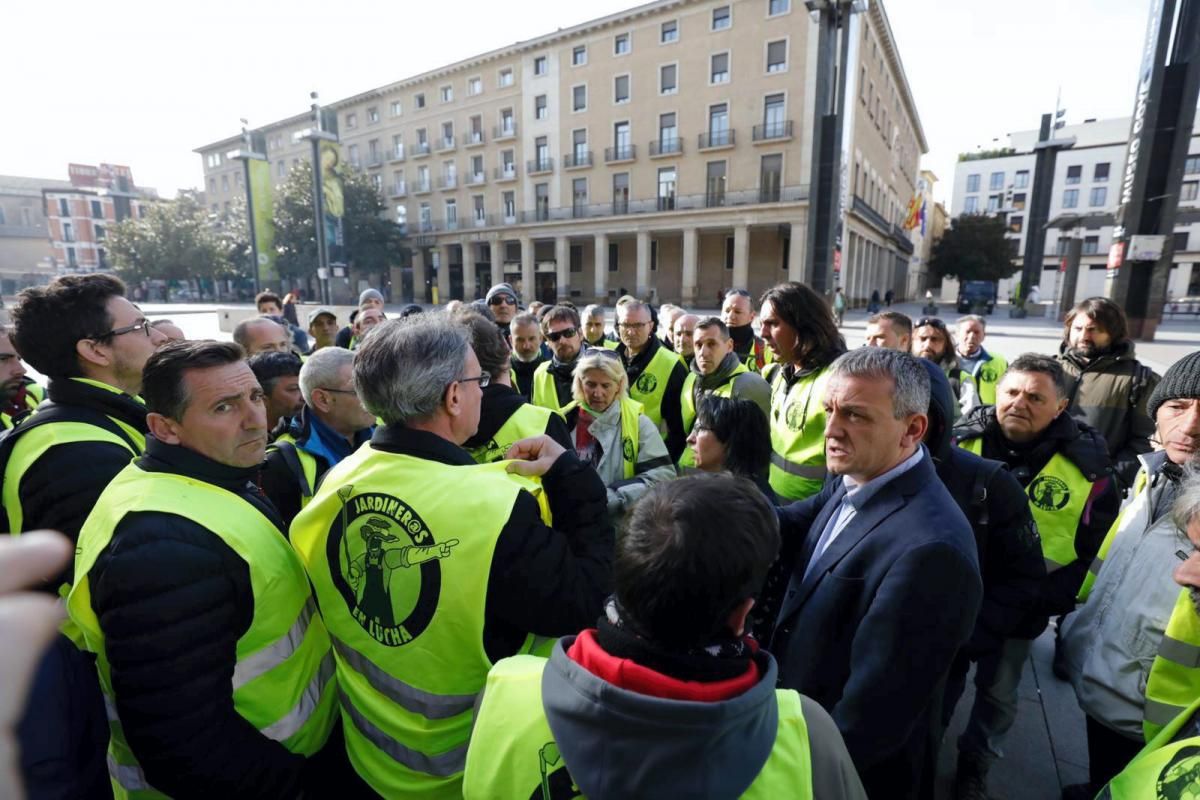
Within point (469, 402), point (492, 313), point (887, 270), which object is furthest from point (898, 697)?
point (887, 270)

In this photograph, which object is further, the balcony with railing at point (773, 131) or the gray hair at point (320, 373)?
the balcony with railing at point (773, 131)

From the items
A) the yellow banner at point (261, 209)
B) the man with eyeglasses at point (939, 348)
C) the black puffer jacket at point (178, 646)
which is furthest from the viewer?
the yellow banner at point (261, 209)

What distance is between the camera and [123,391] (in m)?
2.27

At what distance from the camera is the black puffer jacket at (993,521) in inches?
75.9

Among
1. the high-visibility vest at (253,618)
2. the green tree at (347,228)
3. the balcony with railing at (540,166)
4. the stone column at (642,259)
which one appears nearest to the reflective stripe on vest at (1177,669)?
the high-visibility vest at (253,618)

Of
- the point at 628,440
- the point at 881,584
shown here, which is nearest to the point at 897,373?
the point at 881,584

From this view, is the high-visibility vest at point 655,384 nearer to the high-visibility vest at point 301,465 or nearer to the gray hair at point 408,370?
the high-visibility vest at point 301,465

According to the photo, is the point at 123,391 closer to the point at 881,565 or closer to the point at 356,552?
the point at 356,552

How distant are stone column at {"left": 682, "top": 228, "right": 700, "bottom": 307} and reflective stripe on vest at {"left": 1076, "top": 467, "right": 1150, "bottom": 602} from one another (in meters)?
→ 31.8

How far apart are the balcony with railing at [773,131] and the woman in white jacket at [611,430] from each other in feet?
104

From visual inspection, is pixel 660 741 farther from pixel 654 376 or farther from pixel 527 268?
pixel 527 268

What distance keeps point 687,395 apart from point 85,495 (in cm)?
314

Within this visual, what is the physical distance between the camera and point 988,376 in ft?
15.3

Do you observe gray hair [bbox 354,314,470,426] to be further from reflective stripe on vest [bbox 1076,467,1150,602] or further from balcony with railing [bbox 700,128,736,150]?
balcony with railing [bbox 700,128,736,150]
